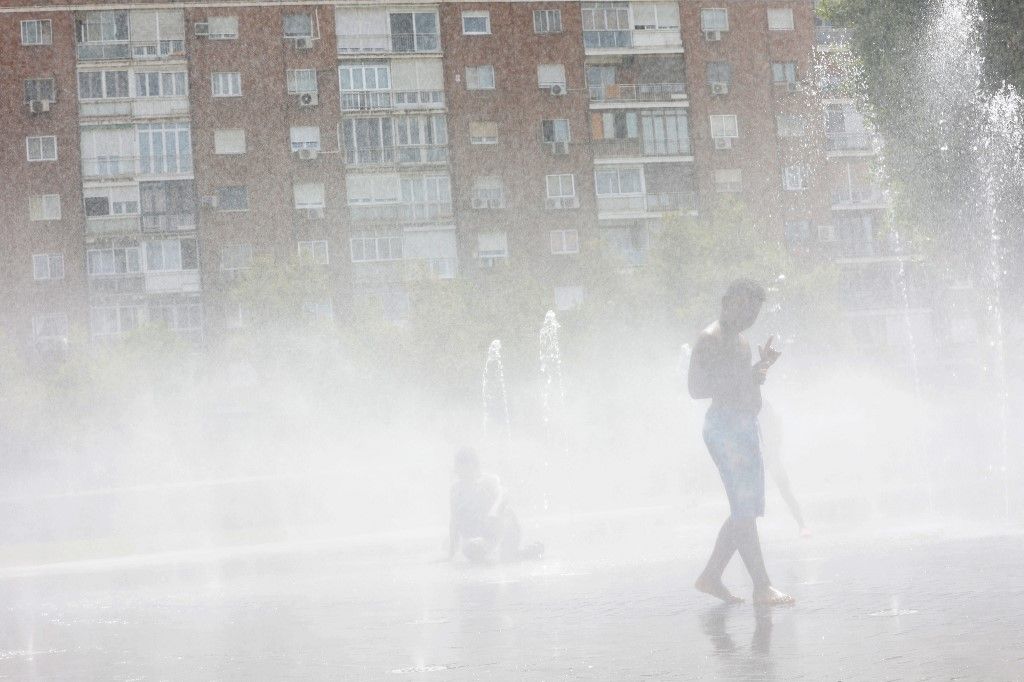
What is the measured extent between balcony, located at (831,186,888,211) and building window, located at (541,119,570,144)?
13016 mm

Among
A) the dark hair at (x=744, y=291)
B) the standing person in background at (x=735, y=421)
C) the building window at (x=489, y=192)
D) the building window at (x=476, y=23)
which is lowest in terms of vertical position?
the standing person in background at (x=735, y=421)

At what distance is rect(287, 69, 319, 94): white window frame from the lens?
6588 cm

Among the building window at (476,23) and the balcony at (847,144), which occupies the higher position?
the building window at (476,23)

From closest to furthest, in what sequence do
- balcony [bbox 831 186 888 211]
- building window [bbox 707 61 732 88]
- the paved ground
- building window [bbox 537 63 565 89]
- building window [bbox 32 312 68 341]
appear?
the paved ground, building window [bbox 32 312 68 341], building window [bbox 537 63 565 89], building window [bbox 707 61 732 88], balcony [bbox 831 186 888 211]

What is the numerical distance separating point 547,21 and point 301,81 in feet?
35.4

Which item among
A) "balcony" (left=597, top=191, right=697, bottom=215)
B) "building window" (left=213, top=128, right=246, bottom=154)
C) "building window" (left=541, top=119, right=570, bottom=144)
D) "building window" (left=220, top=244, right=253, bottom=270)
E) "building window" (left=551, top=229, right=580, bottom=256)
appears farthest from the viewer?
"balcony" (left=597, top=191, right=697, bottom=215)

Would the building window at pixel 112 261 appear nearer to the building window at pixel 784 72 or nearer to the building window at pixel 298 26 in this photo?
the building window at pixel 298 26

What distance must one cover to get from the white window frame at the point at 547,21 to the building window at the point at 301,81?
31.8 feet

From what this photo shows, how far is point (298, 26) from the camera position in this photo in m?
66.5

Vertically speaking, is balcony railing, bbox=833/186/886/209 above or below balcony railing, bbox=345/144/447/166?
below

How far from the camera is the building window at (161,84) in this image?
215 ft

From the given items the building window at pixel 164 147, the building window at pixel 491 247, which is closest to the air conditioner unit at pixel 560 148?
the building window at pixel 491 247

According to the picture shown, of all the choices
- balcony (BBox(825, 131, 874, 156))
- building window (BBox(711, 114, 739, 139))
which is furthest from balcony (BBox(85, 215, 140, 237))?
balcony (BBox(825, 131, 874, 156))

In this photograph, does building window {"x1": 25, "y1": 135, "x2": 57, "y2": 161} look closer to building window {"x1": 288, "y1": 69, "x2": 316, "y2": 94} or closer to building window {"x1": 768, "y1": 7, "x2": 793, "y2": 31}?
building window {"x1": 288, "y1": 69, "x2": 316, "y2": 94}
